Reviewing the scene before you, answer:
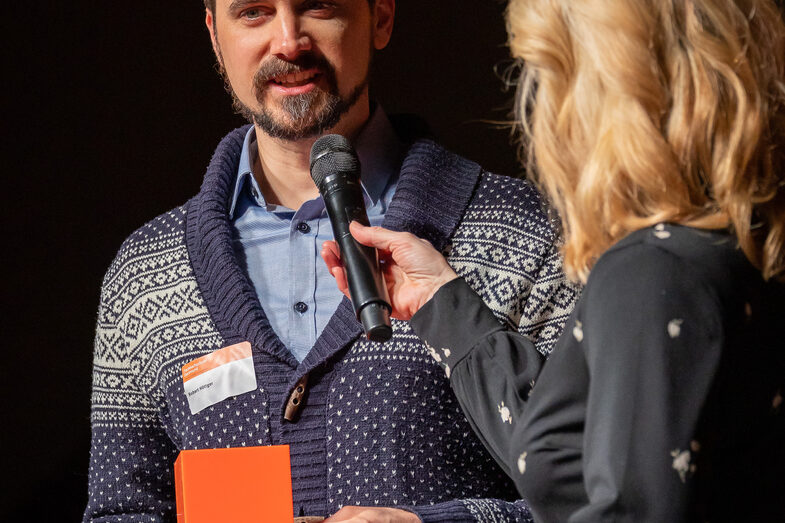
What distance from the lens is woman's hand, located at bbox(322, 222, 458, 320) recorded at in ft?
5.10

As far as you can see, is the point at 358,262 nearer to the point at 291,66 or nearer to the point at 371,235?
the point at 371,235

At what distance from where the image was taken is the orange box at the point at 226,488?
143 cm

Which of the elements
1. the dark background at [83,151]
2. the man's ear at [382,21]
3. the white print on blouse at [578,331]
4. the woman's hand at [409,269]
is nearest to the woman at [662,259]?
the white print on blouse at [578,331]

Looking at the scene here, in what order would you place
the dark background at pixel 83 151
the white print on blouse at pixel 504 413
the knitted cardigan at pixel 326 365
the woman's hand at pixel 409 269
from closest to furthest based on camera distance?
the white print on blouse at pixel 504 413, the woman's hand at pixel 409 269, the knitted cardigan at pixel 326 365, the dark background at pixel 83 151

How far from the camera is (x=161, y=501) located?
78.2 inches

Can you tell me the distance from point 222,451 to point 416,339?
488 mm

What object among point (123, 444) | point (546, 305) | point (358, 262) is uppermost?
point (358, 262)

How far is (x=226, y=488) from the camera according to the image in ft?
4.72

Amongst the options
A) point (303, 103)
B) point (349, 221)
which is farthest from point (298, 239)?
point (349, 221)

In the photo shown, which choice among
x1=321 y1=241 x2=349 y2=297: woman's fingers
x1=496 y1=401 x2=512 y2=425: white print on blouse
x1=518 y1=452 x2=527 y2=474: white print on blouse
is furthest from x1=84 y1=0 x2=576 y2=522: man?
x1=518 y1=452 x2=527 y2=474: white print on blouse

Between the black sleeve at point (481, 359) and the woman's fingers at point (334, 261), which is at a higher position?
the woman's fingers at point (334, 261)

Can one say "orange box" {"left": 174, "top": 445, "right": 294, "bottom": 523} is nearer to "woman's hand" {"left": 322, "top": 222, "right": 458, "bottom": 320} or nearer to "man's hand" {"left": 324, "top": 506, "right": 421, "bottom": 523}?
"man's hand" {"left": 324, "top": 506, "right": 421, "bottom": 523}

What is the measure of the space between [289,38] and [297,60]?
0.04m

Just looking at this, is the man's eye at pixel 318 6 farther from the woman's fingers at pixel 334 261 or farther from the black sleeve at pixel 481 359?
the black sleeve at pixel 481 359
